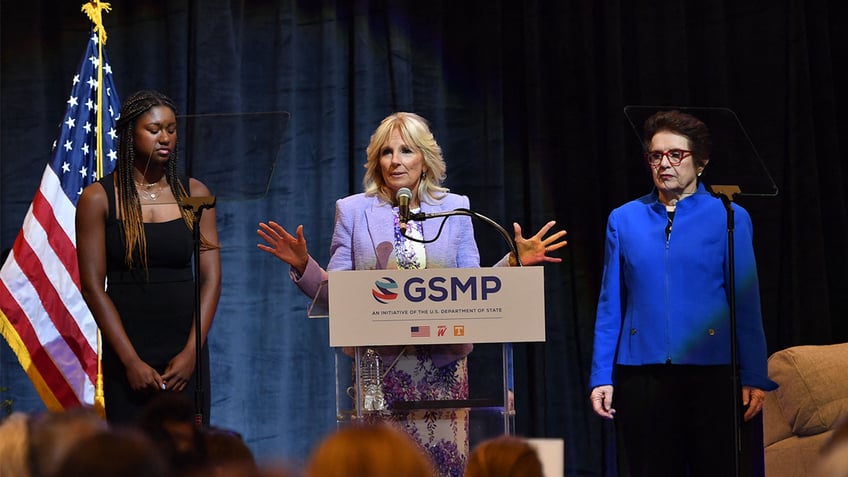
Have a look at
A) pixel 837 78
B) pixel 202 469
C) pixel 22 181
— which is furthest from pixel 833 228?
pixel 202 469

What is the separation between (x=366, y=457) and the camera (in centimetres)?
153

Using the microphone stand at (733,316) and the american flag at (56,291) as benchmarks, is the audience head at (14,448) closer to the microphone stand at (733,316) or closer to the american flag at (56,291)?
the microphone stand at (733,316)

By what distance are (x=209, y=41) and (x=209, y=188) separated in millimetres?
2357

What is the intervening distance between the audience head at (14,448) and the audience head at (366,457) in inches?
20.2

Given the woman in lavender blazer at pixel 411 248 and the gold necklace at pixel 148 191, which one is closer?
the woman in lavender blazer at pixel 411 248

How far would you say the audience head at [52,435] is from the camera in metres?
1.76

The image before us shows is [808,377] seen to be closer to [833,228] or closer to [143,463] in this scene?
[833,228]

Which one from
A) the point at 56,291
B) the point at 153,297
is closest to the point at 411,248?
the point at 153,297

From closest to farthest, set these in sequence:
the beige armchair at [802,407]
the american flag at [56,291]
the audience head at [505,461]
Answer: the audience head at [505,461] < the beige armchair at [802,407] < the american flag at [56,291]

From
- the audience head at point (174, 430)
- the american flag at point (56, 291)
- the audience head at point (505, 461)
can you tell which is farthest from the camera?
the american flag at point (56, 291)

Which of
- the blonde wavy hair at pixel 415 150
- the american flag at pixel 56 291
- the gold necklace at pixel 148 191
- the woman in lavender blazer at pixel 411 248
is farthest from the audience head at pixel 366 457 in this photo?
the american flag at pixel 56 291

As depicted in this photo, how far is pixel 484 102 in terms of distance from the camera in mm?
6219

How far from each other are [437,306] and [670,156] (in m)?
1.13

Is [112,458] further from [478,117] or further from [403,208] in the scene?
[478,117]
